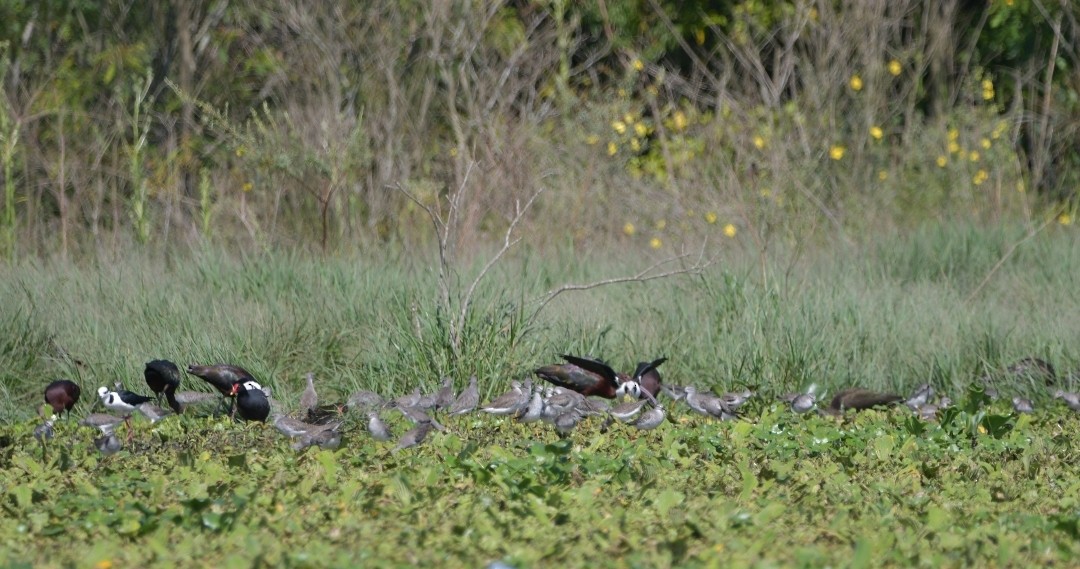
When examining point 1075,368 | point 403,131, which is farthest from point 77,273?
point 1075,368

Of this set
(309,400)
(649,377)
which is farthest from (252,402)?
(649,377)

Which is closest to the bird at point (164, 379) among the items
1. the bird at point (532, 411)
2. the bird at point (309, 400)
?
the bird at point (309, 400)

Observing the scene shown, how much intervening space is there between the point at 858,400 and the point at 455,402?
1740 millimetres

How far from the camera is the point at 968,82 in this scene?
1100 cm

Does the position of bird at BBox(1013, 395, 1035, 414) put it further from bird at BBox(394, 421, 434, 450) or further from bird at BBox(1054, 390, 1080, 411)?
bird at BBox(394, 421, 434, 450)

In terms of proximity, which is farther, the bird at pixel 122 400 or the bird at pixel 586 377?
the bird at pixel 586 377

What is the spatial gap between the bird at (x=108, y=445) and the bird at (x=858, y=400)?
2.91 m

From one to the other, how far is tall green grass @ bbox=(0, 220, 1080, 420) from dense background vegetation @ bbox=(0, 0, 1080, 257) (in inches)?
37.0

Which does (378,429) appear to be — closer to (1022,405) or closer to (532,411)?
(532,411)

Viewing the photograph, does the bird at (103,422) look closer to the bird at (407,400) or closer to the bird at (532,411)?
the bird at (407,400)

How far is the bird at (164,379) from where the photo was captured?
566cm

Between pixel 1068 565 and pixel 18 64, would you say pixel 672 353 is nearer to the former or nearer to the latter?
pixel 1068 565

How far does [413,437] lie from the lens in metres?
5.10

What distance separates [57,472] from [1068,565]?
10.5ft
